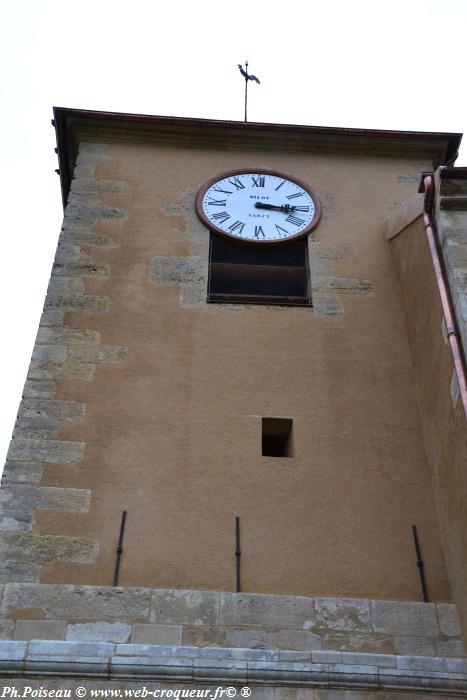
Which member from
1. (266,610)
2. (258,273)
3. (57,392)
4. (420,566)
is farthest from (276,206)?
(266,610)

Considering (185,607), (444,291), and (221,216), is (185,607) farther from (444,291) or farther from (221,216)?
(221,216)

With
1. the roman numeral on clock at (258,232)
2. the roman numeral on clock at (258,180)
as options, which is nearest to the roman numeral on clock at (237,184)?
the roman numeral on clock at (258,180)

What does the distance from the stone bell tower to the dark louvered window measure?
0.9 inches

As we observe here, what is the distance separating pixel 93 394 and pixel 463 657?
282 centimetres

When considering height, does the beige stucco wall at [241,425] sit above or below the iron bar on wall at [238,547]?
above

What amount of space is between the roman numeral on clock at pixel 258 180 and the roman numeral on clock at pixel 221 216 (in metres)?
0.56

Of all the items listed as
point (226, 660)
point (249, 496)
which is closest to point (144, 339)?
point (249, 496)

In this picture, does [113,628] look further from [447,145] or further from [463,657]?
[447,145]

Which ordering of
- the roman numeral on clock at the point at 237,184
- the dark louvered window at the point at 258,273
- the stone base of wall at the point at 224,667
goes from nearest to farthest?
the stone base of wall at the point at 224,667, the dark louvered window at the point at 258,273, the roman numeral on clock at the point at 237,184

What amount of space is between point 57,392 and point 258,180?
10.2 ft

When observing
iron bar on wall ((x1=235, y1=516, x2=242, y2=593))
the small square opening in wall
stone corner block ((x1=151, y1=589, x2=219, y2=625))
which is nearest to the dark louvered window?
the small square opening in wall

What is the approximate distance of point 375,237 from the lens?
7426 millimetres

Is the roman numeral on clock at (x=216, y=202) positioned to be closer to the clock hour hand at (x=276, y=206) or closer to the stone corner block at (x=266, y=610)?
the clock hour hand at (x=276, y=206)

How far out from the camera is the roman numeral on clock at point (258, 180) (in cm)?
800
